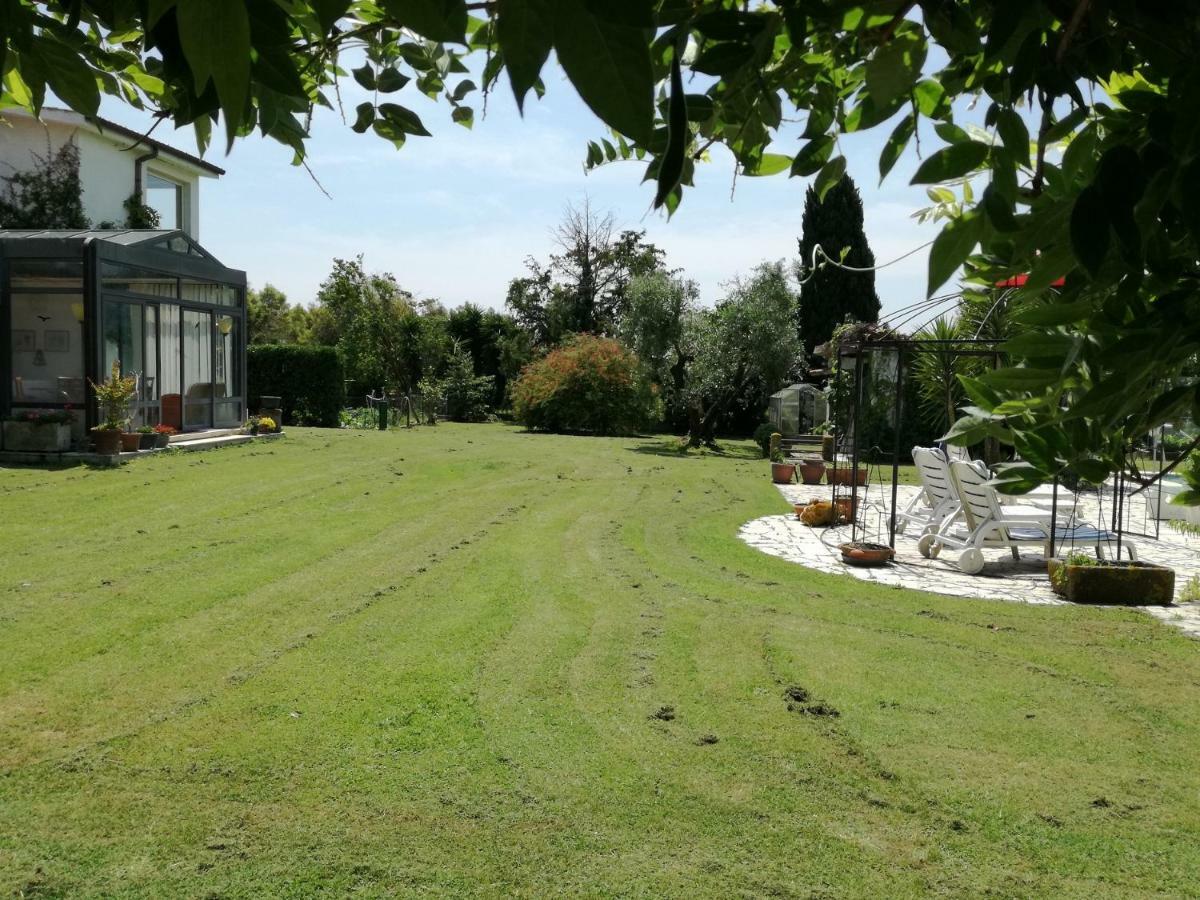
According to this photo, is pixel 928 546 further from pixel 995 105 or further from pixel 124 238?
pixel 124 238

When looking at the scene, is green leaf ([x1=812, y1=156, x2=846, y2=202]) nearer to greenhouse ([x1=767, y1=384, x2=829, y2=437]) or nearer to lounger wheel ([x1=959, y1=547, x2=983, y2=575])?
lounger wheel ([x1=959, y1=547, x2=983, y2=575])

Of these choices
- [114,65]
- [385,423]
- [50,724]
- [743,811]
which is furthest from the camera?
[385,423]

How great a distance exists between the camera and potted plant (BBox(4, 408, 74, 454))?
15.0 m

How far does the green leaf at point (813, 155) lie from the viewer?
1.66 metres

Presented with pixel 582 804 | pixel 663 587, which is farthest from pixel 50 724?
pixel 663 587

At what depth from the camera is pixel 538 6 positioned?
2.00 ft

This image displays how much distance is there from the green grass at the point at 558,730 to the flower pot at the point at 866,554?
0.88 m

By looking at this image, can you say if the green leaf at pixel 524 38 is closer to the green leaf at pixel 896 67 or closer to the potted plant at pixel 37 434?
the green leaf at pixel 896 67

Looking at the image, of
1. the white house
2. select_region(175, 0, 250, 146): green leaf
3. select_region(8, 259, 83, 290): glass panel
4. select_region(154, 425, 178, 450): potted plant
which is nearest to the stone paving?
select_region(175, 0, 250, 146): green leaf

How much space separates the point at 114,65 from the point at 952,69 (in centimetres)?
Answer: 178

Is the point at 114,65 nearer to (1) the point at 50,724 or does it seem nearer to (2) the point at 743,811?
(2) the point at 743,811

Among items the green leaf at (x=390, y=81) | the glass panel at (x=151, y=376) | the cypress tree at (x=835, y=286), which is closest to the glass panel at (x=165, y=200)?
the glass panel at (x=151, y=376)

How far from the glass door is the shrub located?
10848mm

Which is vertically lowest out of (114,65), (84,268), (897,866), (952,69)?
(897,866)
